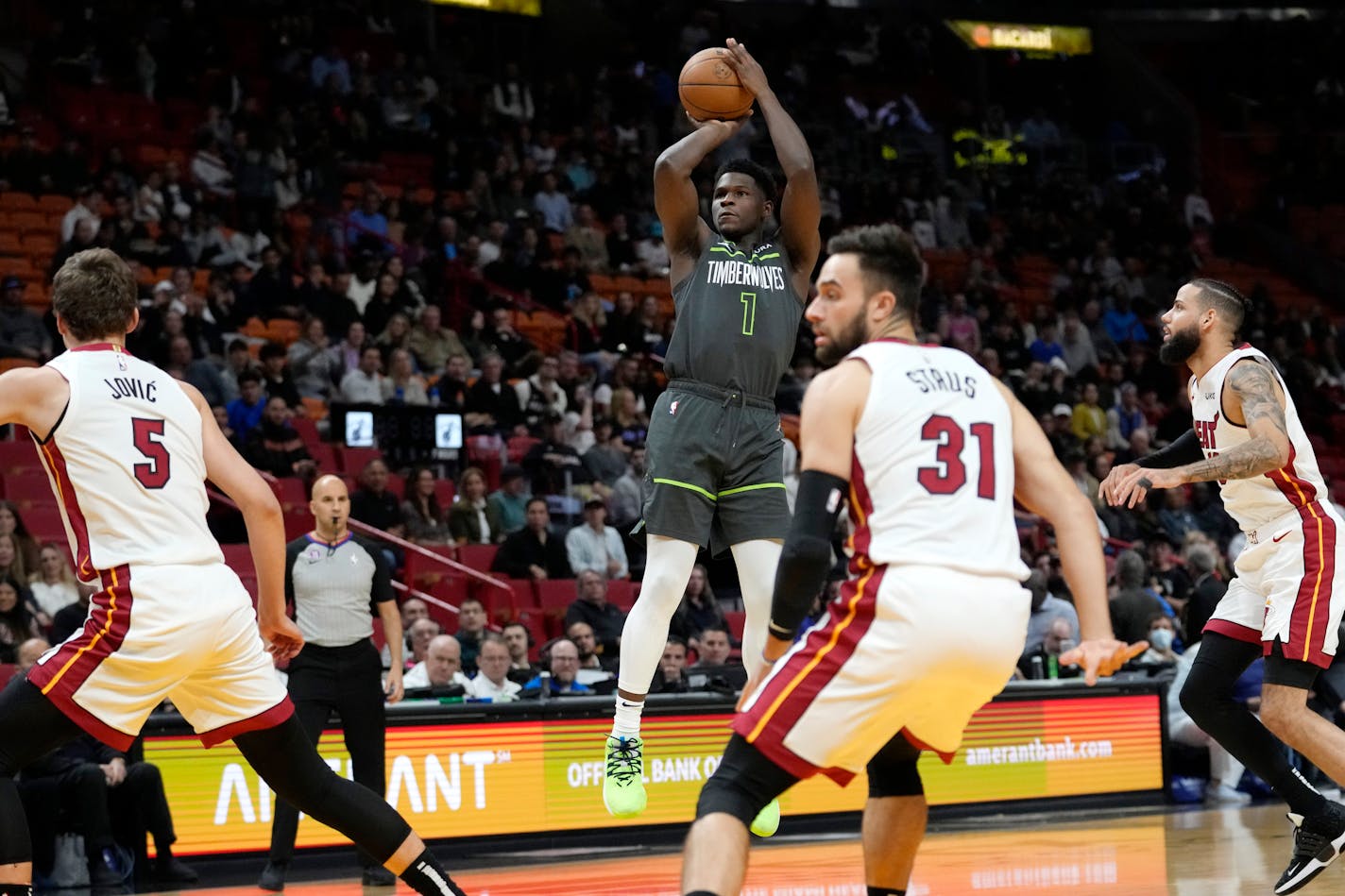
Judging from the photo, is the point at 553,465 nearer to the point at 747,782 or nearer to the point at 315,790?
the point at 315,790

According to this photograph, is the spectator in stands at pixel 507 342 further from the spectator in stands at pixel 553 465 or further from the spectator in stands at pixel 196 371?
the spectator in stands at pixel 196 371

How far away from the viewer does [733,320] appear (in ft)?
22.4

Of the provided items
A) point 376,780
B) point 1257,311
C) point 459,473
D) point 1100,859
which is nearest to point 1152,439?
point 1257,311

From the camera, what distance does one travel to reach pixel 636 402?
1652 centimetres

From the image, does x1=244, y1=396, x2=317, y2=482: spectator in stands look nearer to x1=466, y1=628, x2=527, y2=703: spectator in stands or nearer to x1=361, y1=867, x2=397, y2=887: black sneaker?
x1=466, y1=628, x2=527, y2=703: spectator in stands

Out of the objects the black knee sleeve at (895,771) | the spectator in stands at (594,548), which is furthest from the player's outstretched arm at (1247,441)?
the spectator in stands at (594,548)

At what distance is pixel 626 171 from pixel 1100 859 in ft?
46.7

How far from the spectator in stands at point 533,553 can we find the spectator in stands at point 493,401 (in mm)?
1555

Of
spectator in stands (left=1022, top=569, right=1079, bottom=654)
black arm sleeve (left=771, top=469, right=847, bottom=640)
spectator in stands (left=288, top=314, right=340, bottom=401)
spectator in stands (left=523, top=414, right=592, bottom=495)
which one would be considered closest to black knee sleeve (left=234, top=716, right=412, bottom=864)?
black arm sleeve (left=771, top=469, right=847, bottom=640)

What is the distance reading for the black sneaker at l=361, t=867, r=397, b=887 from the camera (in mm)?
9219

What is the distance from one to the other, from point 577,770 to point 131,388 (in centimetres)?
638

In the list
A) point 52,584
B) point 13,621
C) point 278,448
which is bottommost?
point 13,621

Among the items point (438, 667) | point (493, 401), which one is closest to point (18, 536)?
point (438, 667)

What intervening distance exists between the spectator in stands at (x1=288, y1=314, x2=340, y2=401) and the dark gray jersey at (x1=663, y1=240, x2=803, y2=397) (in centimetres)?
902
